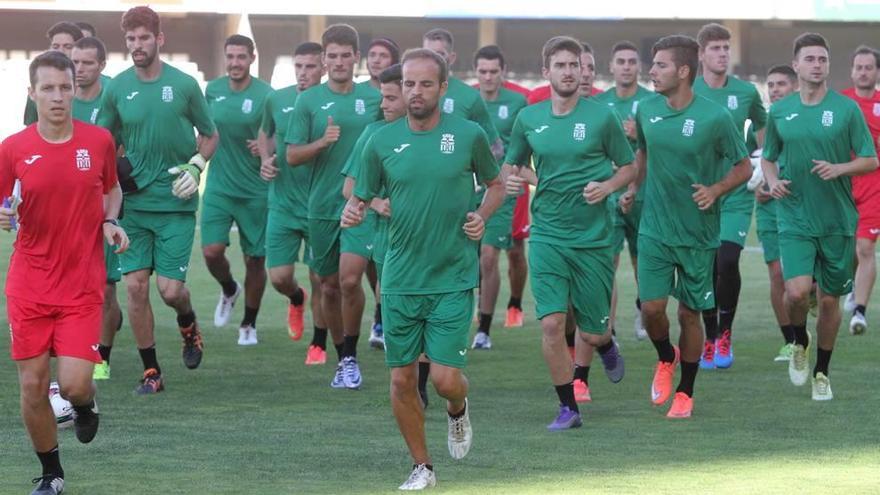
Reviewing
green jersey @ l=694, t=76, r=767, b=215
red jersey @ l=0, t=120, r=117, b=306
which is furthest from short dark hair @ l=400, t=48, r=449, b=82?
green jersey @ l=694, t=76, r=767, b=215

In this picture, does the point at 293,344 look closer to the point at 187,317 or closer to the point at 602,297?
the point at 187,317

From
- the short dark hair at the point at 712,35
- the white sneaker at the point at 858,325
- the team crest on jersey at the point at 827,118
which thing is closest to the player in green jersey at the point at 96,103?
the short dark hair at the point at 712,35

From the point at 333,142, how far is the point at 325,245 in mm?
775

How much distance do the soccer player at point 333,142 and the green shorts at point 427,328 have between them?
339 cm

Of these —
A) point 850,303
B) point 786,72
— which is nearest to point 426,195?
point 786,72

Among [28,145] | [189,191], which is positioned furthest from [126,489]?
[189,191]

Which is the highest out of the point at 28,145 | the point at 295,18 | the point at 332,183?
the point at 28,145

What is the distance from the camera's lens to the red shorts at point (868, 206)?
47.4ft

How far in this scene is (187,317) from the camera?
38.2 ft

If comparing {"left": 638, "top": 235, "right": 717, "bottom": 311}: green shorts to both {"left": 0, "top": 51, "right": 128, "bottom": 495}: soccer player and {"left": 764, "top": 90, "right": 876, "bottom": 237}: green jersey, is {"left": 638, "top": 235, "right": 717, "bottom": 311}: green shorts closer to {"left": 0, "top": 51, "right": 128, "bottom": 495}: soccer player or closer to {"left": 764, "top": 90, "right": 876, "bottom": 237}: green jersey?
{"left": 764, "top": 90, "right": 876, "bottom": 237}: green jersey

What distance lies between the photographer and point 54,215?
25.6ft

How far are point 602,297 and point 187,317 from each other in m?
3.07

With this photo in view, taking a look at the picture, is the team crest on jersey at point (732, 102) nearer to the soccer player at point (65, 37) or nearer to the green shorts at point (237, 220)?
the green shorts at point (237, 220)

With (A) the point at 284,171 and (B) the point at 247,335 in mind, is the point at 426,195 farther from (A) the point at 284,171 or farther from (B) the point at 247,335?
(B) the point at 247,335
